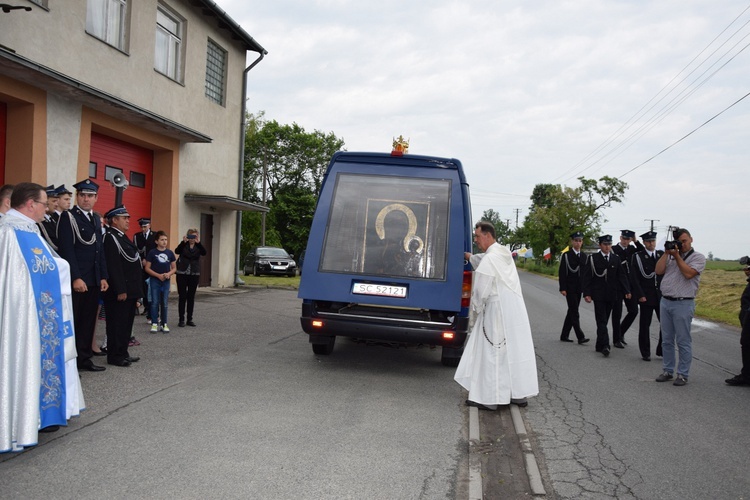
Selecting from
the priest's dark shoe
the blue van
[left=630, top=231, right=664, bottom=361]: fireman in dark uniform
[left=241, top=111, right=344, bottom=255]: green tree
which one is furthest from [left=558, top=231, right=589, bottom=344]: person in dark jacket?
[left=241, top=111, right=344, bottom=255]: green tree

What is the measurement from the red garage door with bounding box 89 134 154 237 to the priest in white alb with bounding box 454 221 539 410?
33.4 ft

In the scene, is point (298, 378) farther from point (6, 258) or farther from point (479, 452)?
point (6, 258)

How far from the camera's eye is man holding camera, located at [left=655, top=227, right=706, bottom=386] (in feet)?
24.5

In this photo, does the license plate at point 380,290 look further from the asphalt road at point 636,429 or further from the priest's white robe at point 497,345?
the asphalt road at point 636,429

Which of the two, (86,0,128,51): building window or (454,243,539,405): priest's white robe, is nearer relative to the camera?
(454,243,539,405): priest's white robe

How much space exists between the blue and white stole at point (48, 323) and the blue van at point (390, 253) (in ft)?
9.95

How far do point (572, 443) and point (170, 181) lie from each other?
44.0 ft

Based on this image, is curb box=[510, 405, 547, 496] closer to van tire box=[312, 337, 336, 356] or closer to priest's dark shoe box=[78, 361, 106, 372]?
van tire box=[312, 337, 336, 356]

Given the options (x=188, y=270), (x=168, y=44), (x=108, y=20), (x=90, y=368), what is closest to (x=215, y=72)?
(x=168, y=44)

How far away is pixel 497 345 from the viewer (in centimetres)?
603

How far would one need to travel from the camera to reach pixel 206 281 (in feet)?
62.3

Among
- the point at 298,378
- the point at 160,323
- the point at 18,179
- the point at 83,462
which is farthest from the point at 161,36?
the point at 83,462

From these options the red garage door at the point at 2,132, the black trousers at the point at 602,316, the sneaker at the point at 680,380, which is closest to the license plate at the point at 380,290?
the sneaker at the point at 680,380

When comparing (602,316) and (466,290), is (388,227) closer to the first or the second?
(466,290)
